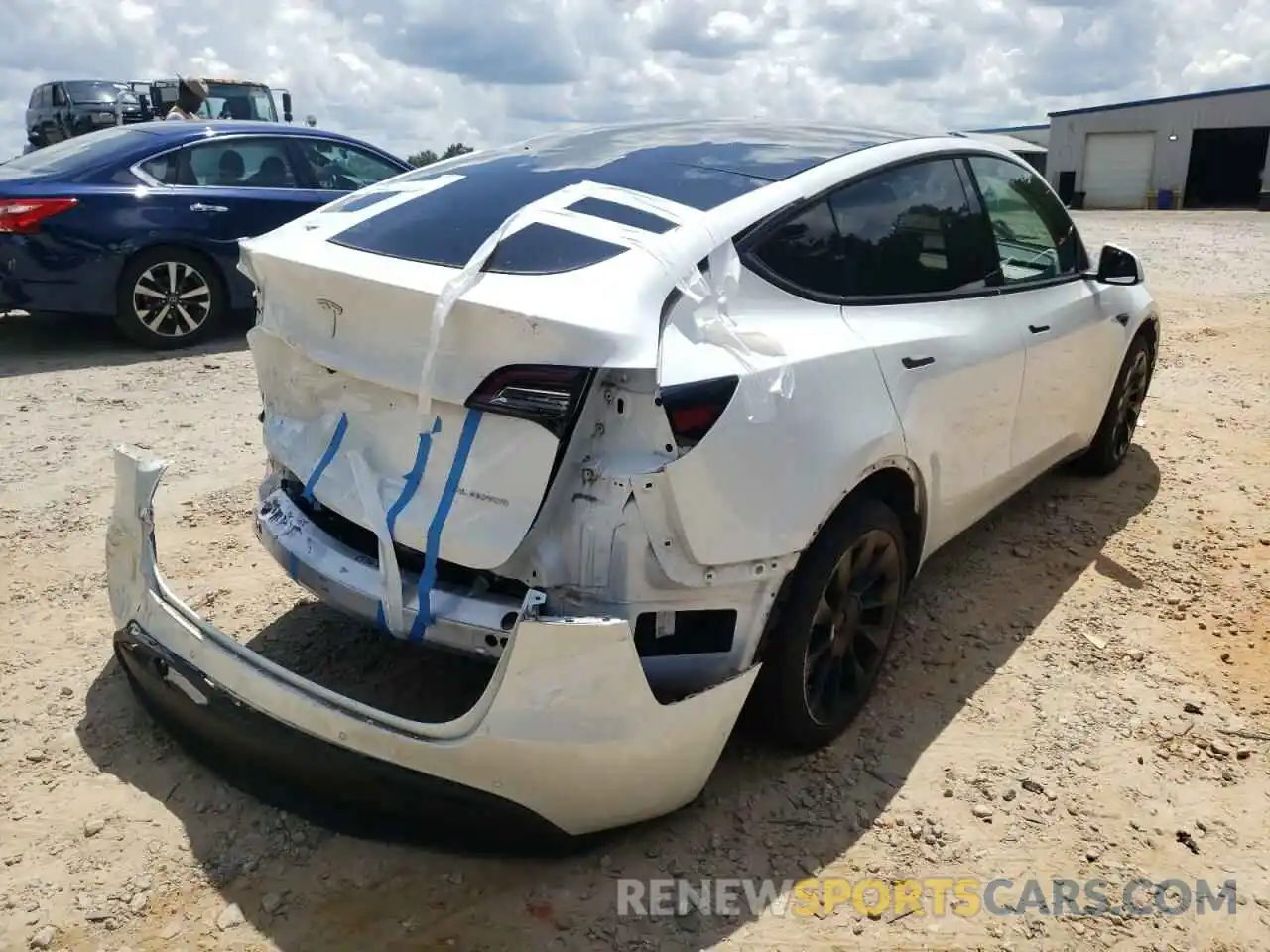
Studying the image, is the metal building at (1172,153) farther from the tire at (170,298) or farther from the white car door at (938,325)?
the white car door at (938,325)

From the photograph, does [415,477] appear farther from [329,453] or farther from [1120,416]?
[1120,416]

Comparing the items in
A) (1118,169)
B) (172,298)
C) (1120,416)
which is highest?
(172,298)

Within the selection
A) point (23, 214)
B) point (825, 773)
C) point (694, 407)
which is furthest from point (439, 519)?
point (23, 214)

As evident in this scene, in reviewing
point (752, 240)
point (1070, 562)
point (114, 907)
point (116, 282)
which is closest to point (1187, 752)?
point (1070, 562)

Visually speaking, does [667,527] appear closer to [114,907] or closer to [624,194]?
[624,194]

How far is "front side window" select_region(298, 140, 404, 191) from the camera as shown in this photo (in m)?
8.20

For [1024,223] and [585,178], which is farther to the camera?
Result: [1024,223]

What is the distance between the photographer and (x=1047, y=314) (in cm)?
383

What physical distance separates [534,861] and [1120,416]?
385 centimetres

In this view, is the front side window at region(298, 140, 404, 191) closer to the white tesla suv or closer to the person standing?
the person standing

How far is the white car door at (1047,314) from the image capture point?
3711 millimetres

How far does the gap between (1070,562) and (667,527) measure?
2675 mm

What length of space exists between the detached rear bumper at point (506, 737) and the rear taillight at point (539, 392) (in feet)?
1.46

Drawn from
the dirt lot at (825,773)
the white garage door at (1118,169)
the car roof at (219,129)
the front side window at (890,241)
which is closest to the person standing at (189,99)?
the car roof at (219,129)
